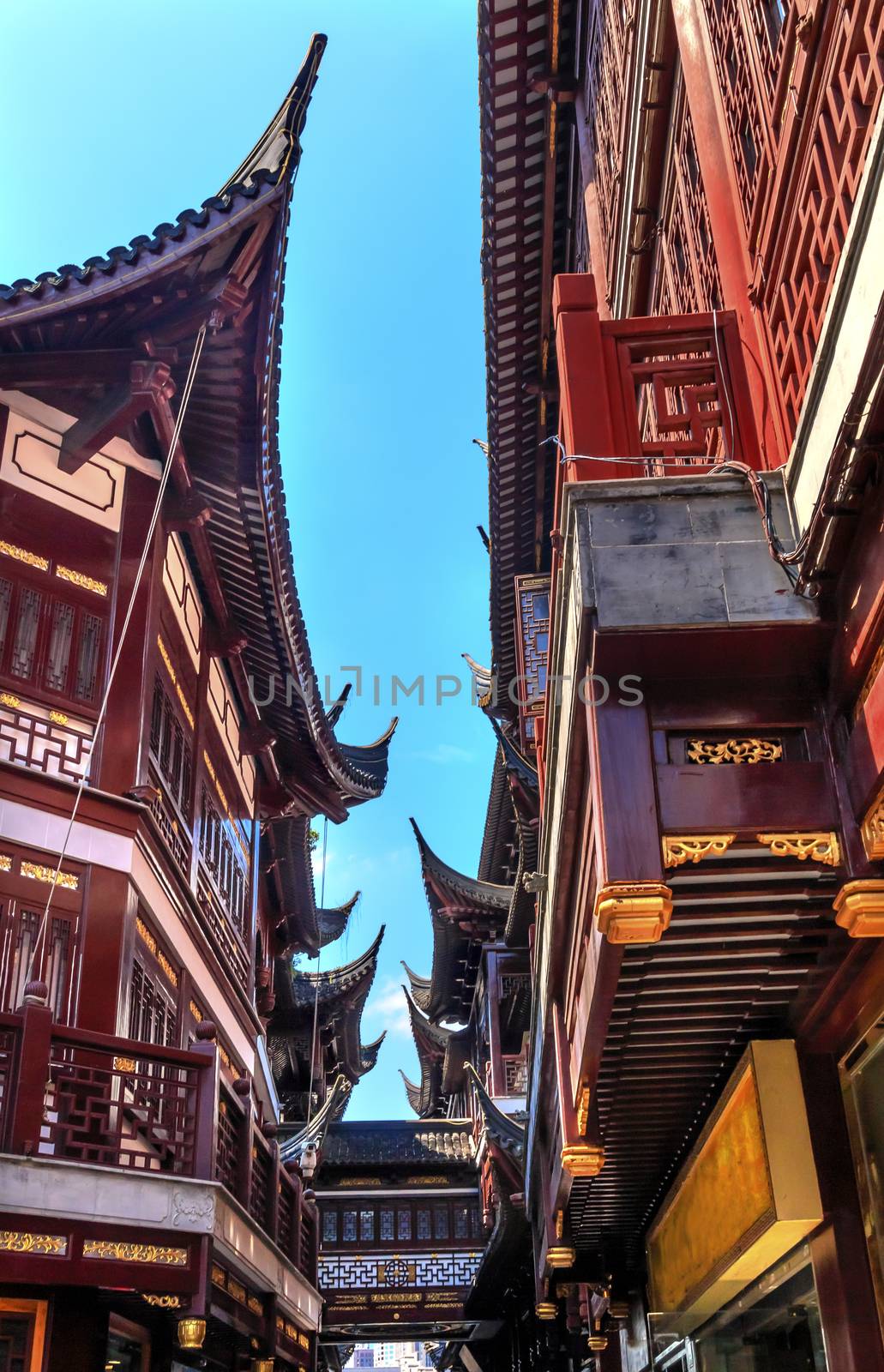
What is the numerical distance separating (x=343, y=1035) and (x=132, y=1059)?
23.6 m

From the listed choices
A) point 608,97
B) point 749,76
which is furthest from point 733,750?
point 608,97

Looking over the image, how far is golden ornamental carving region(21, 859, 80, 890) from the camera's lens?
31.1ft

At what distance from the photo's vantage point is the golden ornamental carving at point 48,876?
31.1 feet

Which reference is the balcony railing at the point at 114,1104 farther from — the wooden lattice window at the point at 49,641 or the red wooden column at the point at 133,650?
the wooden lattice window at the point at 49,641

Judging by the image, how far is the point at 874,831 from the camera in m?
4.37

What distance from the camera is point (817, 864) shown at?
4.52 meters

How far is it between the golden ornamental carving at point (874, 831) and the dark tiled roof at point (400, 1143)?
79.1ft

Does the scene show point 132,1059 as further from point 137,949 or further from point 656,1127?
point 656,1127

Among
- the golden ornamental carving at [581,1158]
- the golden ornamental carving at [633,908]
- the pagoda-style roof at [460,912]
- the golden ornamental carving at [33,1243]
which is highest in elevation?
the pagoda-style roof at [460,912]

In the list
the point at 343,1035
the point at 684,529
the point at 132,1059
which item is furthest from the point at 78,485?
the point at 343,1035

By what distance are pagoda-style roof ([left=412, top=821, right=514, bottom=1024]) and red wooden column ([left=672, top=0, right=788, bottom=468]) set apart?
20120 millimetres

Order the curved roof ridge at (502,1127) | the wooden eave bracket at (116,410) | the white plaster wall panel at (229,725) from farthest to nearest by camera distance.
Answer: the curved roof ridge at (502,1127) → the white plaster wall panel at (229,725) → the wooden eave bracket at (116,410)

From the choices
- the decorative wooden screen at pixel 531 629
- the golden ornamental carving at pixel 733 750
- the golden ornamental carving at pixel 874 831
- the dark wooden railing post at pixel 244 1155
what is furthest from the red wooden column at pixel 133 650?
the golden ornamental carving at pixel 874 831

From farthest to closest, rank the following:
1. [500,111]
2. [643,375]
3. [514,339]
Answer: [514,339]
[500,111]
[643,375]
